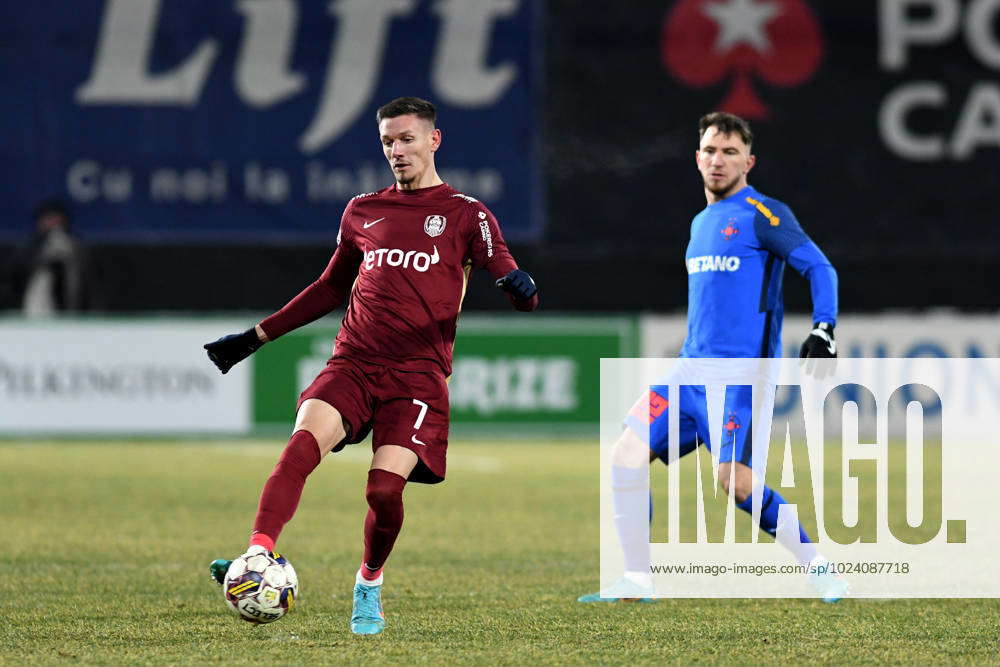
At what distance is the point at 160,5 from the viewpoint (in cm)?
1764

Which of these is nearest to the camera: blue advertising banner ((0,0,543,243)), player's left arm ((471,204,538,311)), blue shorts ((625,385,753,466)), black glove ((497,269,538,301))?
black glove ((497,269,538,301))

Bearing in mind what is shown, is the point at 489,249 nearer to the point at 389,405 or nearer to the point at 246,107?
the point at 389,405

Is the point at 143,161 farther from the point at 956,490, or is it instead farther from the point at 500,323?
the point at 956,490

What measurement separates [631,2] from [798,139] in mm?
2209

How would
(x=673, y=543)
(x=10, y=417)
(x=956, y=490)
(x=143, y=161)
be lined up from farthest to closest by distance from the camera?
1. (x=143, y=161)
2. (x=10, y=417)
3. (x=956, y=490)
4. (x=673, y=543)

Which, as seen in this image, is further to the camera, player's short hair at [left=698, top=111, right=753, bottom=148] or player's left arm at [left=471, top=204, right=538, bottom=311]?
player's short hair at [left=698, top=111, right=753, bottom=148]

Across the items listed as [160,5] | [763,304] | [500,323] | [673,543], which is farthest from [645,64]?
[763,304]

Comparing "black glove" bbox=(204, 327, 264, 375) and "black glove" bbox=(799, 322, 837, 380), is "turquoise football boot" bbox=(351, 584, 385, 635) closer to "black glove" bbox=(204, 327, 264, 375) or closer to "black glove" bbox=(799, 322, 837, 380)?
"black glove" bbox=(204, 327, 264, 375)

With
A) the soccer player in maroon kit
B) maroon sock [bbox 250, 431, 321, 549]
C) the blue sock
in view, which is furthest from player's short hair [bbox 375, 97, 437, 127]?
the blue sock

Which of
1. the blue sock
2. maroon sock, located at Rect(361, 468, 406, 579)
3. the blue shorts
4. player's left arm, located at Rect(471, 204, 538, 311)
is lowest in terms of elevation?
the blue sock

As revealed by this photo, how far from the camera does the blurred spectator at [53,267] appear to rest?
56.4 feet

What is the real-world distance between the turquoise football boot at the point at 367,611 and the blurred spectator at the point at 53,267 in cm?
1194

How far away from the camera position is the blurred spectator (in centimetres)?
1720

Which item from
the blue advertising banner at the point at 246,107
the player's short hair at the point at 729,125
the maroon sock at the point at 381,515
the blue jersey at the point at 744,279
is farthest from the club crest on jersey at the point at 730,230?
the blue advertising banner at the point at 246,107
